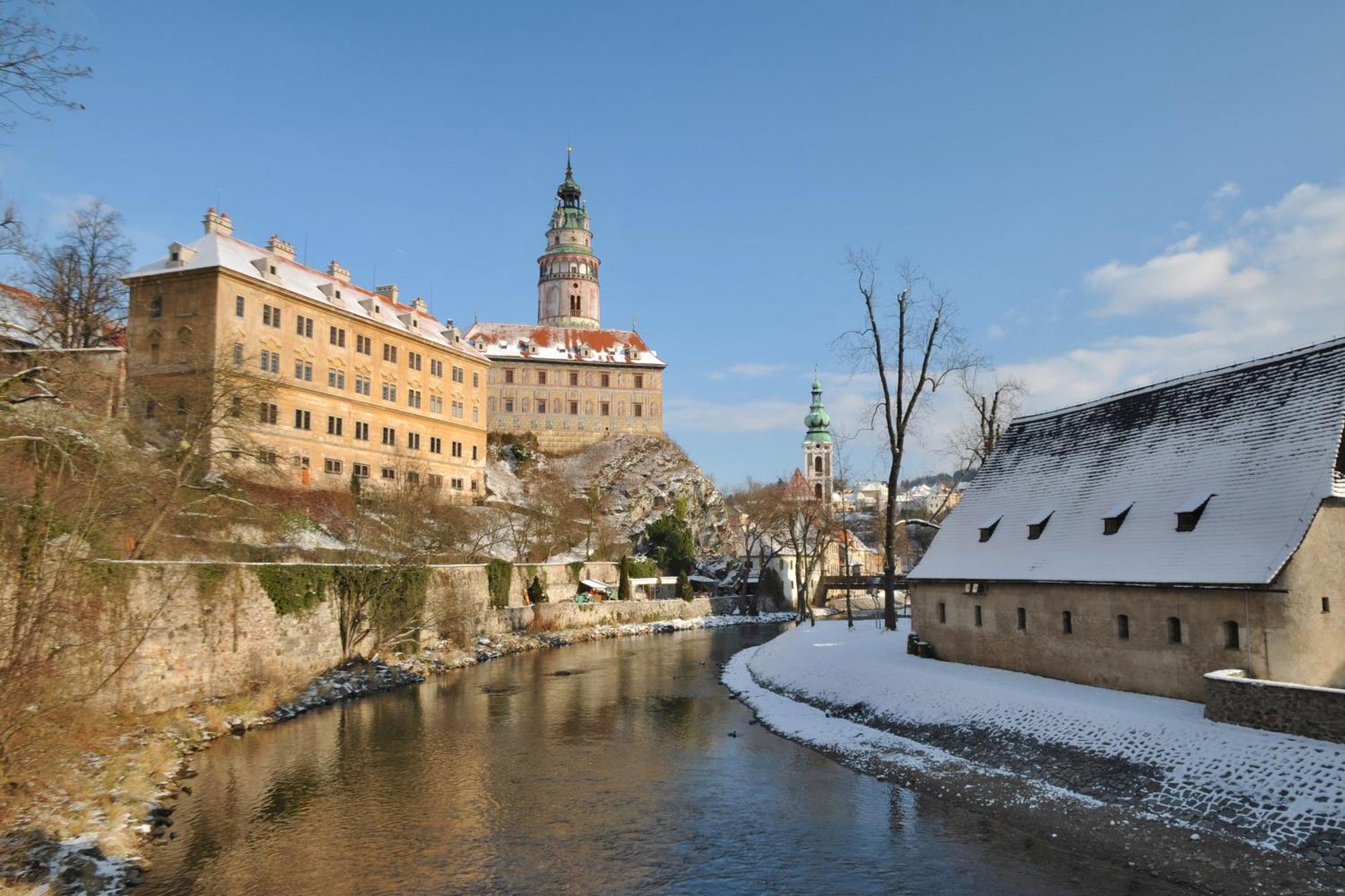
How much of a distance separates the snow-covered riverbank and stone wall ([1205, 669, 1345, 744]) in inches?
9.1

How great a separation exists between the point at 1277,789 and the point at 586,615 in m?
45.2

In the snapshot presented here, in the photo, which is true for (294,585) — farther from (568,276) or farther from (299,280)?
(568,276)

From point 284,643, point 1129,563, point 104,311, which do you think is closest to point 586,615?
point 284,643

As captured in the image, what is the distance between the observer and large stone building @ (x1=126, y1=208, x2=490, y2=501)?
46219 mm

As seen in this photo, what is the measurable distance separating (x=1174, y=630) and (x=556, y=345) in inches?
3142

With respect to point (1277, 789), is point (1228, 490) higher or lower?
higher

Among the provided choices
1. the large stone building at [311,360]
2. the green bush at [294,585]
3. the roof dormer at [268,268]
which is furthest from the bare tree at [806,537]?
the roof dormer at [268,268]

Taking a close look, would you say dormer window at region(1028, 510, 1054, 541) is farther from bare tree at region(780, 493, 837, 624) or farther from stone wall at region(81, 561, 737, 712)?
bare tree at region(780, 493, 837, 624)

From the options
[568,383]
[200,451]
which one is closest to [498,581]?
[200,451]

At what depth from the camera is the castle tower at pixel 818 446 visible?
374 feet

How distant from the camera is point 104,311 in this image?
4459 cm

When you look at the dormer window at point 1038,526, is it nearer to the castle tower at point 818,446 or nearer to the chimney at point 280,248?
Result: the chimney at point 280,248

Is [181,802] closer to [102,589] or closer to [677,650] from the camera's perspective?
[102,589]

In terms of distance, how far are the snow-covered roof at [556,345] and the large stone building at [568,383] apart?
0.24 ft
